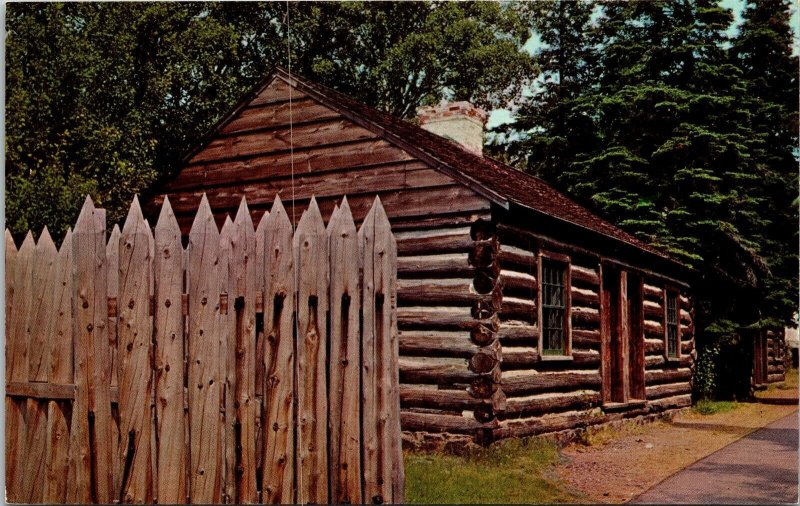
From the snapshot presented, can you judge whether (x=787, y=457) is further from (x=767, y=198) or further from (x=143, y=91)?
(x=143, y=91)

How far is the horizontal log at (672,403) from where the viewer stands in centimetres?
1466

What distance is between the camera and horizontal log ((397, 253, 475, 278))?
32.5 feet

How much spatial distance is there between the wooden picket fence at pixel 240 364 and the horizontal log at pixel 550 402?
4604mm

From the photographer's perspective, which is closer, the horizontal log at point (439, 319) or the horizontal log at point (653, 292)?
the horizontal log at point (439, 319)

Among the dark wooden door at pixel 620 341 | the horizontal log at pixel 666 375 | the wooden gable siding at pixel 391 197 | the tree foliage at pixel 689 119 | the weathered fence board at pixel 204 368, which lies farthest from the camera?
the horizontal log at pixel 666 375

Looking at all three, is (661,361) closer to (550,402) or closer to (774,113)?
(550,402)

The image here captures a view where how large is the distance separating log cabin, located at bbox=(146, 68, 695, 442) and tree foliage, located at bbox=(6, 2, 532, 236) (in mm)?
809

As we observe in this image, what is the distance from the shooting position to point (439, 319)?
393 inches

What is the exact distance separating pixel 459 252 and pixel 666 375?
713cm

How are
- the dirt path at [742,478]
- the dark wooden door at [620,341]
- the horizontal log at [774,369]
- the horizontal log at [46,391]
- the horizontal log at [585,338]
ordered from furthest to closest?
the horizontal log at [774,369] → the dark wooden door at [620,341] → the horizontal log at [585,338] → the dirt path at [742,478] → the horizontal log at [46,391]

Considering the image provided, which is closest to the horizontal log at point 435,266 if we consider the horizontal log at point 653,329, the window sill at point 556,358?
the window sill at point 556,358

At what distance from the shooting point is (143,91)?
9.61m

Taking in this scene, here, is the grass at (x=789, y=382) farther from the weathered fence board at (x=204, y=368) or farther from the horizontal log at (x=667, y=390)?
the weathered fence board at (x=204, y=368)

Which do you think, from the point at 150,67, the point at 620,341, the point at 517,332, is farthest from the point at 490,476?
the point at 620,341
